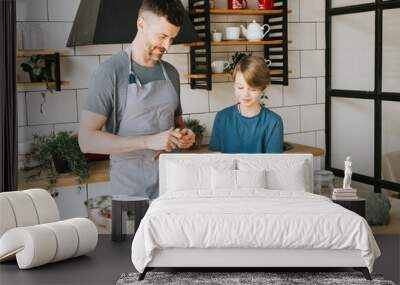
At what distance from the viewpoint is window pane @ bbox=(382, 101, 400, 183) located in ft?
19.4

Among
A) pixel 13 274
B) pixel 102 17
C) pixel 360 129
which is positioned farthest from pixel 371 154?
pixel 13 274

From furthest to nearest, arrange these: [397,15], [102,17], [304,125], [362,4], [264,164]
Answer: [304,125] < [362,4] < [397,15] < [102,17] < [264,164]

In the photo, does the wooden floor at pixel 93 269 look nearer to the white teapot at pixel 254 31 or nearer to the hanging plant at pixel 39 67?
the hanging plant at pixel 39 67

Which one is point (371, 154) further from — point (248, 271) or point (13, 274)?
point (13, 274)

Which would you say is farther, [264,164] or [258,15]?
[258,15]

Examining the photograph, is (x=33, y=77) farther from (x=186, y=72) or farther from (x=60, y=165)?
(x=186, y=72)

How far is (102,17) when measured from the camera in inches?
172

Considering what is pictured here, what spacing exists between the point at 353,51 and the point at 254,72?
2.55 m

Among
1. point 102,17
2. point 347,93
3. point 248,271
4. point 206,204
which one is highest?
point 102,17

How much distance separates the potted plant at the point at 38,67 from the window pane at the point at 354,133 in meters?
2.81

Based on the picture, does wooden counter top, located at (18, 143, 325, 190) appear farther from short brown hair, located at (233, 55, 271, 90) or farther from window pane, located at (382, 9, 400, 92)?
window pane, located at (382, 9, 400, 92)

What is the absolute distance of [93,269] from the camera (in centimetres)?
350

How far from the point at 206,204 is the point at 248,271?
408mm

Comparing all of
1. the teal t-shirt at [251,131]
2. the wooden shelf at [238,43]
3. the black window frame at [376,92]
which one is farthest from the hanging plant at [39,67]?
the black window frame at [376,92]
